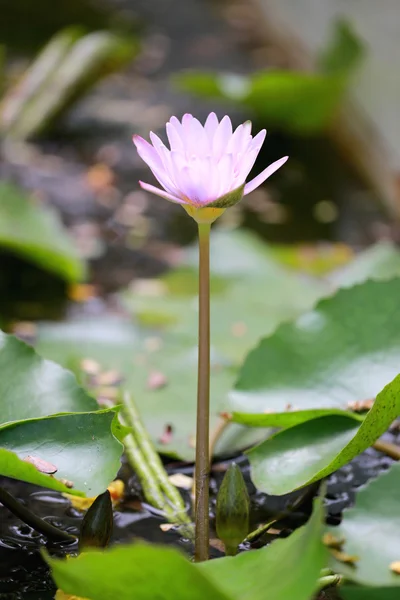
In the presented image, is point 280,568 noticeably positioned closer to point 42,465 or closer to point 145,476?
point 42,465

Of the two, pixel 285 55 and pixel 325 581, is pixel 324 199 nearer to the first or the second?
pixel 285 55

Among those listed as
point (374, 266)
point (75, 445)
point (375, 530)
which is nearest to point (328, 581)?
point (375, 530)

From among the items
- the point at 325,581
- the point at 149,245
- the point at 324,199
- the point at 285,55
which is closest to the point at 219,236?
the point at 149,245

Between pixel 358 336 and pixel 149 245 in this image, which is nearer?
pixel 358 336

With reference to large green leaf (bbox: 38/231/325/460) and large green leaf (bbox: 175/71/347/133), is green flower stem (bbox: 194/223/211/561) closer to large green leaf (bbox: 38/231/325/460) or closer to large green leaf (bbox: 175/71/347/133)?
large green leaf (bbox: 38/231/325/460)

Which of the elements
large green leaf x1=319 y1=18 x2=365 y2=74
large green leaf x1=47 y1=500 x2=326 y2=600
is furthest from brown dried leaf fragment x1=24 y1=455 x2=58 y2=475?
large green leaf x1=319 y1=18 x2=365 y2=74
